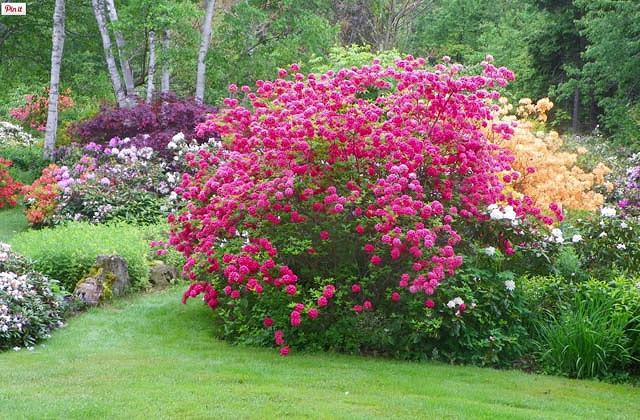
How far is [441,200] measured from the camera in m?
7.64

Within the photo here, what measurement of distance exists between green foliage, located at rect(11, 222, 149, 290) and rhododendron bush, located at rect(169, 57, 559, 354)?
7.59 feet

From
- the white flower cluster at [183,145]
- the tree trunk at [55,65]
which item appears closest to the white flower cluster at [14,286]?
the white flower cluster at [183,145]

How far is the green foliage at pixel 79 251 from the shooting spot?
968cm

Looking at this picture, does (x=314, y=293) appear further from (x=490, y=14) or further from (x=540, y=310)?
(x=490, y=14)

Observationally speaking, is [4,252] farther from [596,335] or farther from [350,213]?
[596,335]

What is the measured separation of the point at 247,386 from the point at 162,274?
4844 millimetres

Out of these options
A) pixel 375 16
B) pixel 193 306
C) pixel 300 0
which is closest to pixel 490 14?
pixel 375 16

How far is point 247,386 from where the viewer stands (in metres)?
5.95

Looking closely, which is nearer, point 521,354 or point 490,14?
point 521,354

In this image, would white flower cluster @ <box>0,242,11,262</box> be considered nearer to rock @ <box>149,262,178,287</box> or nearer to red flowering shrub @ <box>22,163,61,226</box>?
rock @ <box>149,262,178,287</box>

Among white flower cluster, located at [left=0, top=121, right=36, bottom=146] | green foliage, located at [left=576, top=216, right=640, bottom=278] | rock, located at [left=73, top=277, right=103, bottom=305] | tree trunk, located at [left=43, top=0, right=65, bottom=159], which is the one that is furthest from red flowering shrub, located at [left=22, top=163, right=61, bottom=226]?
green foliage, located at [left=576, top=216, right=640, bottom=278]

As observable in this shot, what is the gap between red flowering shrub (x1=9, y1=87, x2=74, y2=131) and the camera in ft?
75.8

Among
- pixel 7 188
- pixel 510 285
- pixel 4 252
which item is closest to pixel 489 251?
pixel 510 285

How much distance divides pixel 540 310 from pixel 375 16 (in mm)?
20345
